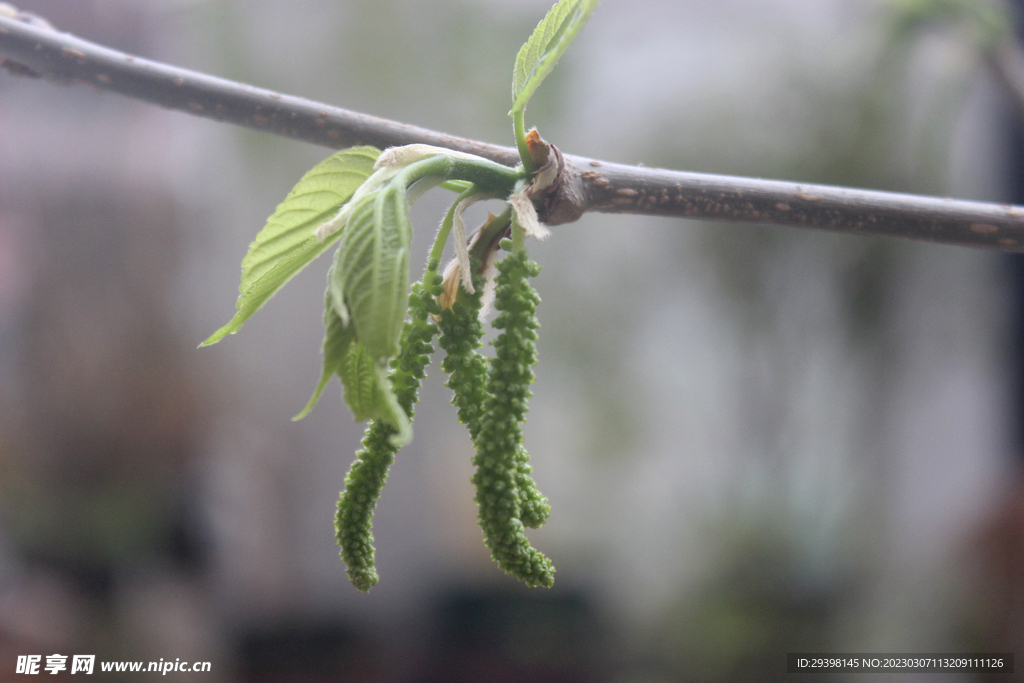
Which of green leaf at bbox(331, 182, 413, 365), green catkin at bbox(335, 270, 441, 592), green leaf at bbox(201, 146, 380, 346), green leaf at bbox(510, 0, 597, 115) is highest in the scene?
green leaf at bbox(510, 0, 597, 115)

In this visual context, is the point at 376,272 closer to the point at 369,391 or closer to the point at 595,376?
the point at 369,391

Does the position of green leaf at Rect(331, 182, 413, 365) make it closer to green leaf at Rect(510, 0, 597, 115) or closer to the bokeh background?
green leaf at Rect(510, 0, 597, 115)

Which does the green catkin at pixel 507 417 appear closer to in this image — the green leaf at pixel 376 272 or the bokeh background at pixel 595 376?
the green leaf at pixel 376 272

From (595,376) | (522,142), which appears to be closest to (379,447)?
(522,142)

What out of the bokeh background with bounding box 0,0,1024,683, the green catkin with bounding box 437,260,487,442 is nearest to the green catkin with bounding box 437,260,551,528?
the green catkin with bounding box 437,260,487,442

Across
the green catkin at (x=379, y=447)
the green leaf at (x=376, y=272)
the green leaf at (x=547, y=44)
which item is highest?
the green leaf at (x=547, y=44)

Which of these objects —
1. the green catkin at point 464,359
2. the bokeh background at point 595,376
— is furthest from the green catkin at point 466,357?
the bokeh background at point 595,376

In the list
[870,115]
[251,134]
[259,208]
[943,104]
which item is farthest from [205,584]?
[943,104]
